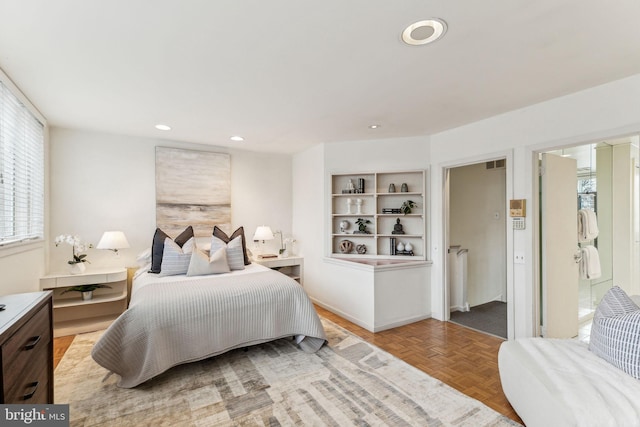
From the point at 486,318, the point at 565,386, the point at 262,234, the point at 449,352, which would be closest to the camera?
the point at 565,386

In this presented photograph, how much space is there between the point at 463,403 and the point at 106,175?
15.2ft

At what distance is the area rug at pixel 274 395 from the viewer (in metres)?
1.88

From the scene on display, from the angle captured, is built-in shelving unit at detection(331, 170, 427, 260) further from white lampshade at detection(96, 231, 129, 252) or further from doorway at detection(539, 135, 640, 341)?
white lampshade at detection(96, 231, 129, 252)

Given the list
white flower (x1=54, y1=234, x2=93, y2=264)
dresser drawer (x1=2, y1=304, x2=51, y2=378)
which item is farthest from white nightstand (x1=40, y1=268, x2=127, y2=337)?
dresser drawer (x1=2, y1=304, x2=51, y2=378)

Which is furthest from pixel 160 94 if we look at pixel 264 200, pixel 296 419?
pixel 296 419

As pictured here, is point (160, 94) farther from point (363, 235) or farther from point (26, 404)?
point (363, 235)

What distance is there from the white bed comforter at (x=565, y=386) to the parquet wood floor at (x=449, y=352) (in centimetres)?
21

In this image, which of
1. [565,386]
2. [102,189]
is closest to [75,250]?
[102,189]

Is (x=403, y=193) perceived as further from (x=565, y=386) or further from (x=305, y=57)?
(x=565, y=386)

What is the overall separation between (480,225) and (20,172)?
5690mm

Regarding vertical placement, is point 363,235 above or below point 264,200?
below

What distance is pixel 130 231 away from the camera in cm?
390

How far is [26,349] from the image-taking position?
1.36m

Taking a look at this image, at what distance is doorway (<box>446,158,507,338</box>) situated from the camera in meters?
4.19
